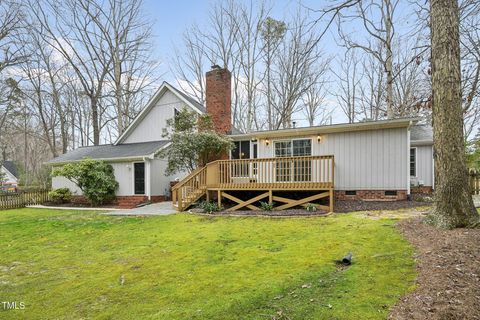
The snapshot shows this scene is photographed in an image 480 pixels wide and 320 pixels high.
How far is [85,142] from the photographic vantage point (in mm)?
30891

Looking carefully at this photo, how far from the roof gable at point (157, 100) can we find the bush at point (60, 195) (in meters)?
4.17

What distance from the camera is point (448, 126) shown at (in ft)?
17.5

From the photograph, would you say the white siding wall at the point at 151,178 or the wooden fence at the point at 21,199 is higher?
the white siding wall at the point at 151,178

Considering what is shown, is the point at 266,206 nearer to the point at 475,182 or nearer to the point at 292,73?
the point at 475,182

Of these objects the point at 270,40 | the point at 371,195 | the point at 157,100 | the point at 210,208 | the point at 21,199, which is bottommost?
the point at 21,199

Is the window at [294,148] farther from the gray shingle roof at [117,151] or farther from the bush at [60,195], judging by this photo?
the bush at [60,195]

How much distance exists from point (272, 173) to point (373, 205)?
3.67 m

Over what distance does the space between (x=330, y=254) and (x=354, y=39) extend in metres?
17.0

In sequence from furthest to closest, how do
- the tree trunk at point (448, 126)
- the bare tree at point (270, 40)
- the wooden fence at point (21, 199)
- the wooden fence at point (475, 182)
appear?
the bare tree at point (270, 40), the wooden fence at point (21, 199), the wooden fence at point (475, 182), the tree trunk at point (448, 126)

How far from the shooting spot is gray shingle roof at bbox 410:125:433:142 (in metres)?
13.1

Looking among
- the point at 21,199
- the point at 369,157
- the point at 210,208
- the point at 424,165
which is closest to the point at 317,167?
the point at 369,157

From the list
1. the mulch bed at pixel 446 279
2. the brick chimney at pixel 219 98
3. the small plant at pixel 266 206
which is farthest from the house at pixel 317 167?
the mulch bed at pixel 446 279

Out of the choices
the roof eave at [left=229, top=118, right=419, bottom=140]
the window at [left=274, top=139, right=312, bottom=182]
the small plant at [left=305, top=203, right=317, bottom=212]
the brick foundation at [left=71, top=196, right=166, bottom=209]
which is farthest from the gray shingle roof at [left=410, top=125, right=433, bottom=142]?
the brick foundation at [left=71, top=196, right=166, bottom=209]

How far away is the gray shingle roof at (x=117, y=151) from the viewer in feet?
49.3
